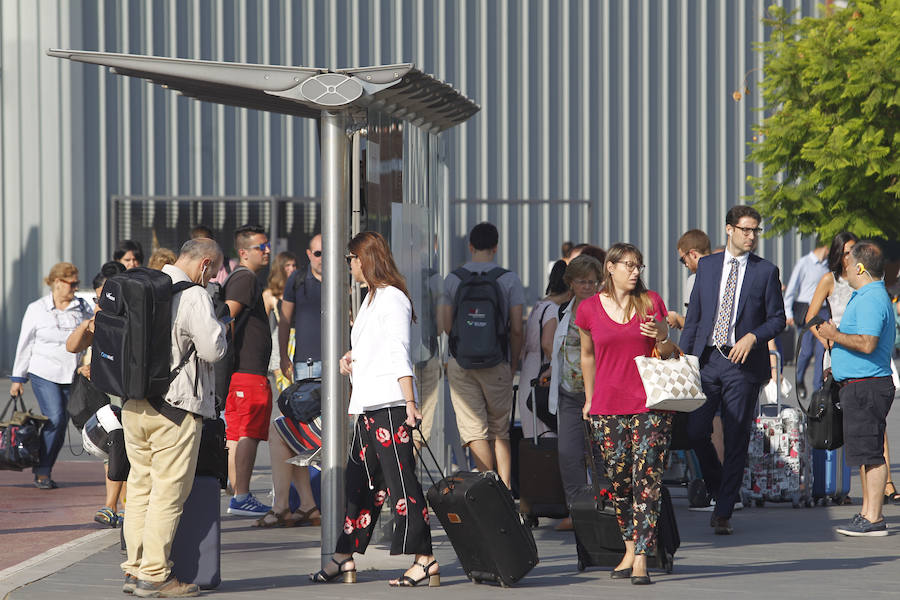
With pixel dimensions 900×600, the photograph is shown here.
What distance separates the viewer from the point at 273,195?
67.3 ft

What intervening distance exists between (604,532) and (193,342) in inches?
93.1

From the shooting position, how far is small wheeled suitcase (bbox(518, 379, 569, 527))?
8.34 m

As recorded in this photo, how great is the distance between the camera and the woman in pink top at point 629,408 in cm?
664

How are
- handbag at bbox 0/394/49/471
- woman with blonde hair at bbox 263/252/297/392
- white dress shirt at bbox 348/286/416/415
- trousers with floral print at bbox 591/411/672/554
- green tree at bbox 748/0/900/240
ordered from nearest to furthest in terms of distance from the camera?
white dress shirt at bbox 348/286/416/415 < trousers with floral print at bbox 591/411/672/554 < handbag at bbox 0/394/49/471 < woman with blonde hair at bbox 263/252/297/392 < green tree at bbox 748/0/900/240

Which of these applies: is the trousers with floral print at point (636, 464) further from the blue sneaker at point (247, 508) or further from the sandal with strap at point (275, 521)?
the blue sneaker at point (247, 508)

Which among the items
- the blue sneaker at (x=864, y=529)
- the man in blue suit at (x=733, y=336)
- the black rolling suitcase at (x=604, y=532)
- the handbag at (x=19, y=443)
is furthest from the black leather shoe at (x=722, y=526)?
the handbag at (x=19, y=443)

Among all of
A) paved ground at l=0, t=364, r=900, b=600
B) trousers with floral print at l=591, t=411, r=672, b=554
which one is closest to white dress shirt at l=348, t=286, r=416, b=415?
paved ground at l=0, t=364, r=900, b=600

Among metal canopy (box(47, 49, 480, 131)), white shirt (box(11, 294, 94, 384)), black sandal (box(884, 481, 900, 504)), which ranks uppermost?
metal canopy (box(47, 49, 480, 131))

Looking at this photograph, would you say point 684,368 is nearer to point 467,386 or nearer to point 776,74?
point 467,386

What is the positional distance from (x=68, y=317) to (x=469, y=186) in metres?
10.8

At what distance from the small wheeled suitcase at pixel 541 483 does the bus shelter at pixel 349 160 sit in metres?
0.63

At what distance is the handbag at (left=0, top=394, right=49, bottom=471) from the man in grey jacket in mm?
3683

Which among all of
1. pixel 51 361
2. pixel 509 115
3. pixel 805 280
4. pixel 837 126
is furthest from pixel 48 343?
pixel 509 115

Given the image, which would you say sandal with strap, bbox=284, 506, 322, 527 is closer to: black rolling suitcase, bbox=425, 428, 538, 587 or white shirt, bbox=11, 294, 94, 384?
black rolling suitcase, bbox=425, 428, 538, 587
